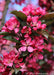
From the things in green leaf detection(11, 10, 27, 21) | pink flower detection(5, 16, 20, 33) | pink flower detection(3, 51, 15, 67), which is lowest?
pink flower detection(3, 51, 15, 67)

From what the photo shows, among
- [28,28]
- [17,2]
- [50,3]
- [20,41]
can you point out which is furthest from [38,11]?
[50,3]

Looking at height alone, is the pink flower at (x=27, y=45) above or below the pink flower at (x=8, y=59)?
above

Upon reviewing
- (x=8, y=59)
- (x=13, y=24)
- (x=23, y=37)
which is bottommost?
(x=8, y=59)

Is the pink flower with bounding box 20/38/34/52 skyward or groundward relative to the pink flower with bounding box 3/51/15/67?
skyward

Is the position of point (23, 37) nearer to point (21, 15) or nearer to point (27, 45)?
point (27, 45)

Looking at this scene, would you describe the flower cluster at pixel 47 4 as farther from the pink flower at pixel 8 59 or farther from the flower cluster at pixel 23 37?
the pink flower at pixel 8 59

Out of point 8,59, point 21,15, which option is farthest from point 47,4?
point 8,59

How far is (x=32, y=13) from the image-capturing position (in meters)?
1.00

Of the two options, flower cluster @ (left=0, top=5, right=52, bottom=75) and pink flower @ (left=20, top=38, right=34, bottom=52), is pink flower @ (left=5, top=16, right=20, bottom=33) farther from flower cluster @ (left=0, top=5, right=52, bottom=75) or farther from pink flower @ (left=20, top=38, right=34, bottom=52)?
pink flower @ (left=20, top=38, right=34, bottom=52)

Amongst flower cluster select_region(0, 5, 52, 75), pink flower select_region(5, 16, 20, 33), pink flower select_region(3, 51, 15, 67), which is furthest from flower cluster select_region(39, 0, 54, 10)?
pink flower select_region(3, 51, 15, 67)

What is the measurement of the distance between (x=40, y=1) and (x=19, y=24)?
2.99 ft

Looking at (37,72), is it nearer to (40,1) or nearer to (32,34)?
(32,34)

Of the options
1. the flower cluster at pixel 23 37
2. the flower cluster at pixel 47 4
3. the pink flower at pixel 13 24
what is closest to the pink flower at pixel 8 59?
the flower cluster at pixel 23 37

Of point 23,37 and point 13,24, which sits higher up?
point 13,24
